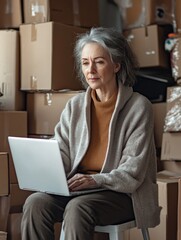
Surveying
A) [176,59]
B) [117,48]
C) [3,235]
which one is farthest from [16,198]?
[176,59]

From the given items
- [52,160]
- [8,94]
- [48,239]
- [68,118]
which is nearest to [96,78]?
[68,118]

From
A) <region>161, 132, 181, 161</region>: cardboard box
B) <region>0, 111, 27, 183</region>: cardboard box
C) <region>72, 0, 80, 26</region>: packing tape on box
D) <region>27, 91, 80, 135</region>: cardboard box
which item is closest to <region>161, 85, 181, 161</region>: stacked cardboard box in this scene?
<region>161, 132, 181, 161</region>: cardboard box

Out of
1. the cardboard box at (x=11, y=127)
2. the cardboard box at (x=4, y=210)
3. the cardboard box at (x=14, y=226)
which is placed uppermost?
the cardboard box at (x=11, y=127)

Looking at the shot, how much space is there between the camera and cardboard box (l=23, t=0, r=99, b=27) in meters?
2.55

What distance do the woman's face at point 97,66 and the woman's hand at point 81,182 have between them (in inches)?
13.5

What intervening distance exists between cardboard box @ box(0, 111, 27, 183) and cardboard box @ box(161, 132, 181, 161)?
0.64m

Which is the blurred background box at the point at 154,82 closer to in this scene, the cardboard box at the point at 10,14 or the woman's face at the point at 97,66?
the cardboard box at the point at 10,14

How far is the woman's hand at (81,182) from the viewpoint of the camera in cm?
179

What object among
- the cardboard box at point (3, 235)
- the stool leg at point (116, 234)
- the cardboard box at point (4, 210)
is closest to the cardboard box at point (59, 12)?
the cardboard box at point (4, 210)

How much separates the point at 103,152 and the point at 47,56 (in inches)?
28.3

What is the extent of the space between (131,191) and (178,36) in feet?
3.51

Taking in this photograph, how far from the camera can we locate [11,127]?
2.41 metres

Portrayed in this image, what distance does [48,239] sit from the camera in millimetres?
1786

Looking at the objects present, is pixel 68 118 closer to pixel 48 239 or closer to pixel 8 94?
pixel 48 239
